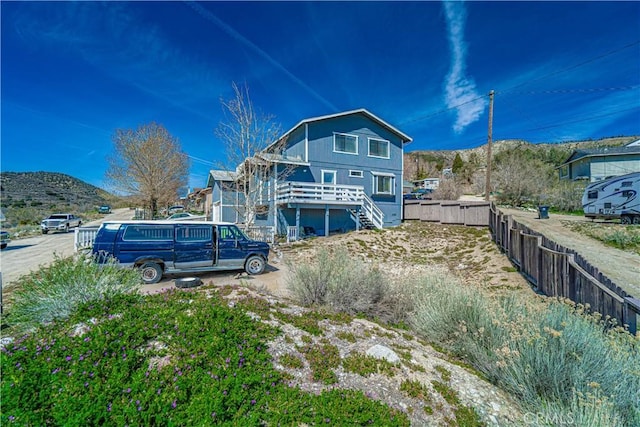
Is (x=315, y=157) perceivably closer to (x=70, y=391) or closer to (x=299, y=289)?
(x=299, y=289)

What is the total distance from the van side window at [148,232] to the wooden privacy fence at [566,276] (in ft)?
30.6

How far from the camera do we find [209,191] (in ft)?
103

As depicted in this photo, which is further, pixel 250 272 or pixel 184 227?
pixel 250 272

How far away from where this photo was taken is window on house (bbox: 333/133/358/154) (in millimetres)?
18938

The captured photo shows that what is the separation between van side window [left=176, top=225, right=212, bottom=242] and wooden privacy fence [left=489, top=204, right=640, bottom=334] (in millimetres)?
8714

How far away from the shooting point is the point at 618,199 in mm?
15055

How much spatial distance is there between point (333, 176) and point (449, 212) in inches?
339

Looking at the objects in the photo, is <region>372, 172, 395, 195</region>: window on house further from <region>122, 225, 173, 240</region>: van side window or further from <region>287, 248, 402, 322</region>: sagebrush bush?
<region>122, 225, 173, 240</region>: van side window

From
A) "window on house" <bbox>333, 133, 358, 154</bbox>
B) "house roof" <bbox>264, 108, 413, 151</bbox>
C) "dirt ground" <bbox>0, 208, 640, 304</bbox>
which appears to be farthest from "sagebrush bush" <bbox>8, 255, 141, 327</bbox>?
"window on house" <bbox>333, 133, 358, 154</bbox>

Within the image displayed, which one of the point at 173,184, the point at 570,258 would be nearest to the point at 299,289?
the point at 570,258

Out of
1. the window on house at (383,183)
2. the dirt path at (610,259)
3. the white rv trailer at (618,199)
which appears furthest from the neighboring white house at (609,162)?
the window on house at (383,183)

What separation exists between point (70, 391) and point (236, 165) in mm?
13032

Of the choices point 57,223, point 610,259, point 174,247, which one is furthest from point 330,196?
point 57,223

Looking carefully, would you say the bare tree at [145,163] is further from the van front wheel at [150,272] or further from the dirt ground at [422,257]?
the van front wheel at [150,272]
